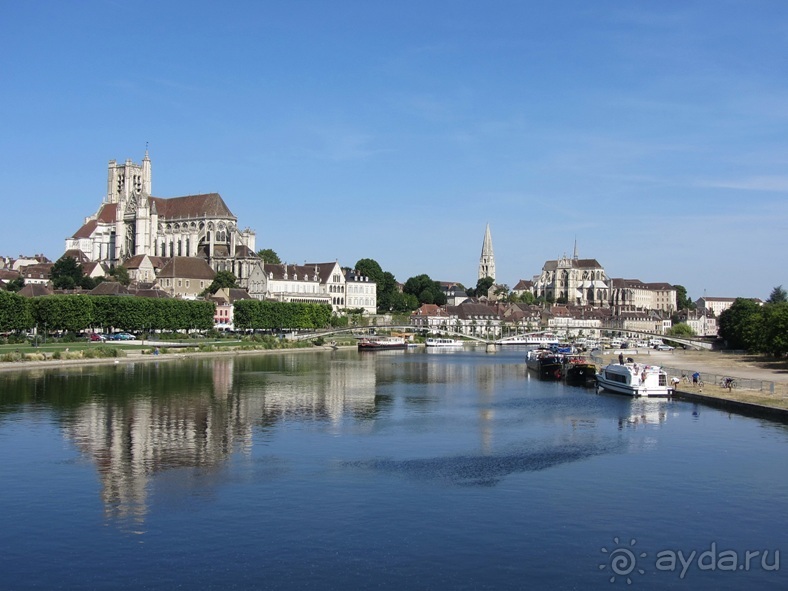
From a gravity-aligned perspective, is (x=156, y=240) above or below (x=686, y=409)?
above

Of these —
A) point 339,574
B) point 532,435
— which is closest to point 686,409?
point 532,435

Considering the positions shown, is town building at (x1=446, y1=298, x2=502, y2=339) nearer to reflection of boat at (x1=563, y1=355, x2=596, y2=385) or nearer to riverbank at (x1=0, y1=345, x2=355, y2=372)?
riverbank at (x1=0, y1=345, x2=355, y2=372)

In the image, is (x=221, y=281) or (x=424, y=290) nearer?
(x=221, y=281)

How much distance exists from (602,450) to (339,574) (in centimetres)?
1624

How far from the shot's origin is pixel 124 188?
166250 millimetres

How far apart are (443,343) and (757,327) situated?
47.1 m

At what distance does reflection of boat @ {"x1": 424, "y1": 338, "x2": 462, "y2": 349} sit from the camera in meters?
124

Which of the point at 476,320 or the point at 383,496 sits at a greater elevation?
the point at 476,320

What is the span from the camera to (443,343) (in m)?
125

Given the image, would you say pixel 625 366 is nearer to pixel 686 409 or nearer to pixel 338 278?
pixel 686 409

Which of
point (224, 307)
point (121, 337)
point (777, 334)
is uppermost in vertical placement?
point (224, 307)
